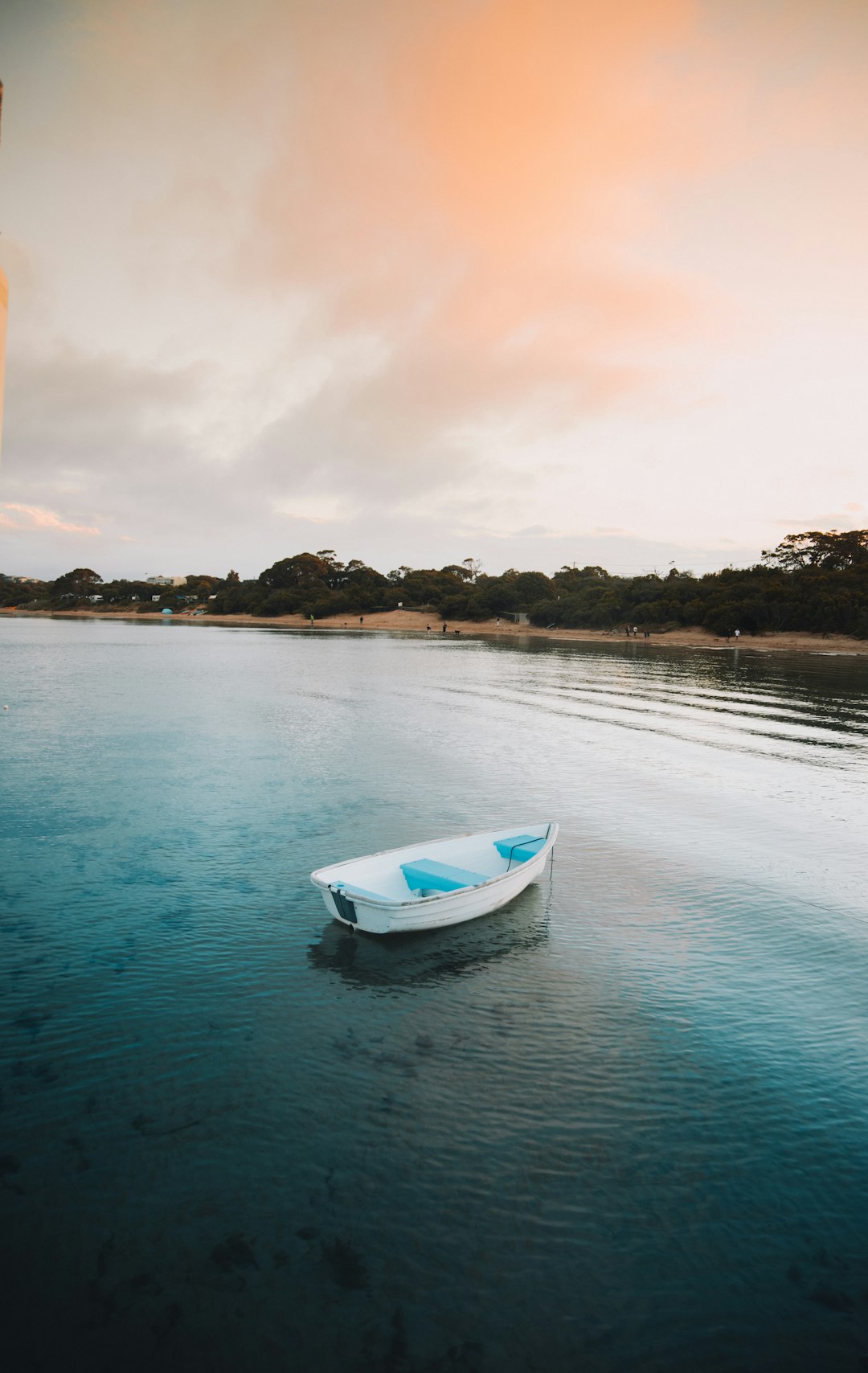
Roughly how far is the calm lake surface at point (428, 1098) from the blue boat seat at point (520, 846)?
108cm

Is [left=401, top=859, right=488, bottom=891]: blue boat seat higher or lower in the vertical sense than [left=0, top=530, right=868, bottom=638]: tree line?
lower

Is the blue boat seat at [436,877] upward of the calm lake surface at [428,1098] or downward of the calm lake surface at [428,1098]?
upward

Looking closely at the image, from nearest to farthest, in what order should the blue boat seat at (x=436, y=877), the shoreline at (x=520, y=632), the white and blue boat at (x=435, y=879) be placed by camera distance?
the white and blue boat at (x=435, y=879)
the blue boat seat at (x=436, y=877)
the shoreline at (x=520, y=632)

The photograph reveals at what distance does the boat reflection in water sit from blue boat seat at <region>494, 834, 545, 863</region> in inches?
40.3

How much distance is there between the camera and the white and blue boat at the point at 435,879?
1227cm

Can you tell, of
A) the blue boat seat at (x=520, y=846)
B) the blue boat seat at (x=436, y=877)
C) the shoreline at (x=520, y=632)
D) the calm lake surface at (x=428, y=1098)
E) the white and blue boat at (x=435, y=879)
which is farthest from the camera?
the shoreline at (x=520, y=632)

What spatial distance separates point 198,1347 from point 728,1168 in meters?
5.12

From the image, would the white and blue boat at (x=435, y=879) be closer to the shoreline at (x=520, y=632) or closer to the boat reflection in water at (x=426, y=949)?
the boat reflection in water at (x=426, y=949)

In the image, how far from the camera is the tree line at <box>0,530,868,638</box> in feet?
336

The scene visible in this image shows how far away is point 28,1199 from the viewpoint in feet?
23.3

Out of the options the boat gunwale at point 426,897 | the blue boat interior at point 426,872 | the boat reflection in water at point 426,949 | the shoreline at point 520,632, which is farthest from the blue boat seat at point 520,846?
the shoreline at point 520,632

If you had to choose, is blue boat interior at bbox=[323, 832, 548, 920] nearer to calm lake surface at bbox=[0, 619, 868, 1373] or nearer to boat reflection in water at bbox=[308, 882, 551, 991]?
boat reflection in water at bbox=[308, 882, 551, 991]

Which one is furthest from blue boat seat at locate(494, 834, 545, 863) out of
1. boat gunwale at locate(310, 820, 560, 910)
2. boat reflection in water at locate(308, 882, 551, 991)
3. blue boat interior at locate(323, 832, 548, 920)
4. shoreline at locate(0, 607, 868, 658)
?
shoreline at locate(0, 607, 868, 658)

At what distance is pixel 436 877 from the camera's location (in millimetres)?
13461
